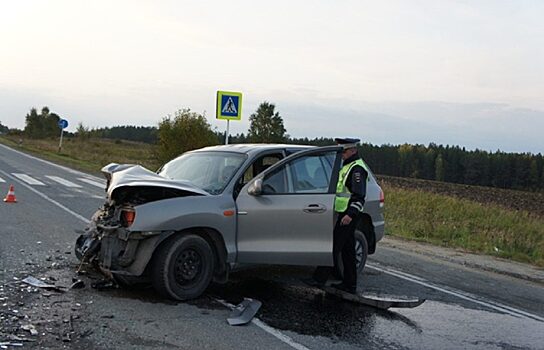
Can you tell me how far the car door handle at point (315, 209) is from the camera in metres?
6.86

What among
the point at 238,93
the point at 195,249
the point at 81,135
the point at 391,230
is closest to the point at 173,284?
the point at 195,249

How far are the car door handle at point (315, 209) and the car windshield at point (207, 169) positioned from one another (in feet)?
3.14

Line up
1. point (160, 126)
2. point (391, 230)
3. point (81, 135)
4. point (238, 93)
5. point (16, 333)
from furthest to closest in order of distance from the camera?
point (81, 135) → point (160, 126) → point (238, 93) → point (391, 230) → point (16, 333)

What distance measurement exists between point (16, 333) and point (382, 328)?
3.37 m

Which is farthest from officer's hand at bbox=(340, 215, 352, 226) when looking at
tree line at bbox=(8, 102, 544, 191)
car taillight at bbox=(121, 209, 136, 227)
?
tree line at bbox=(8, 102, 544, 191)

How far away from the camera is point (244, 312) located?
19.3ft

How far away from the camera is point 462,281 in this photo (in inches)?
349

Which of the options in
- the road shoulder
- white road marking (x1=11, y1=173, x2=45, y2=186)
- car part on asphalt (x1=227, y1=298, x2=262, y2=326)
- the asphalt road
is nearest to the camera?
the asphalt road

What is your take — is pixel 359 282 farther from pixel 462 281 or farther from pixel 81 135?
pixel 81 135

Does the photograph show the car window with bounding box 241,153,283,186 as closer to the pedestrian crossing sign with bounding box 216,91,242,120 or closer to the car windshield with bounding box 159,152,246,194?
the car windshield with bounding box 159,152,246,194

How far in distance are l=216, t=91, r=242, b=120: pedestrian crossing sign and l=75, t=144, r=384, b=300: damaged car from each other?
29.4 ft

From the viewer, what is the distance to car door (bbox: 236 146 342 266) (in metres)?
6.59

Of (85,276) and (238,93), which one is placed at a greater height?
(238,93)

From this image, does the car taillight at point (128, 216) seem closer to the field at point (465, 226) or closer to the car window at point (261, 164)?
the car window at point (261, 164)
